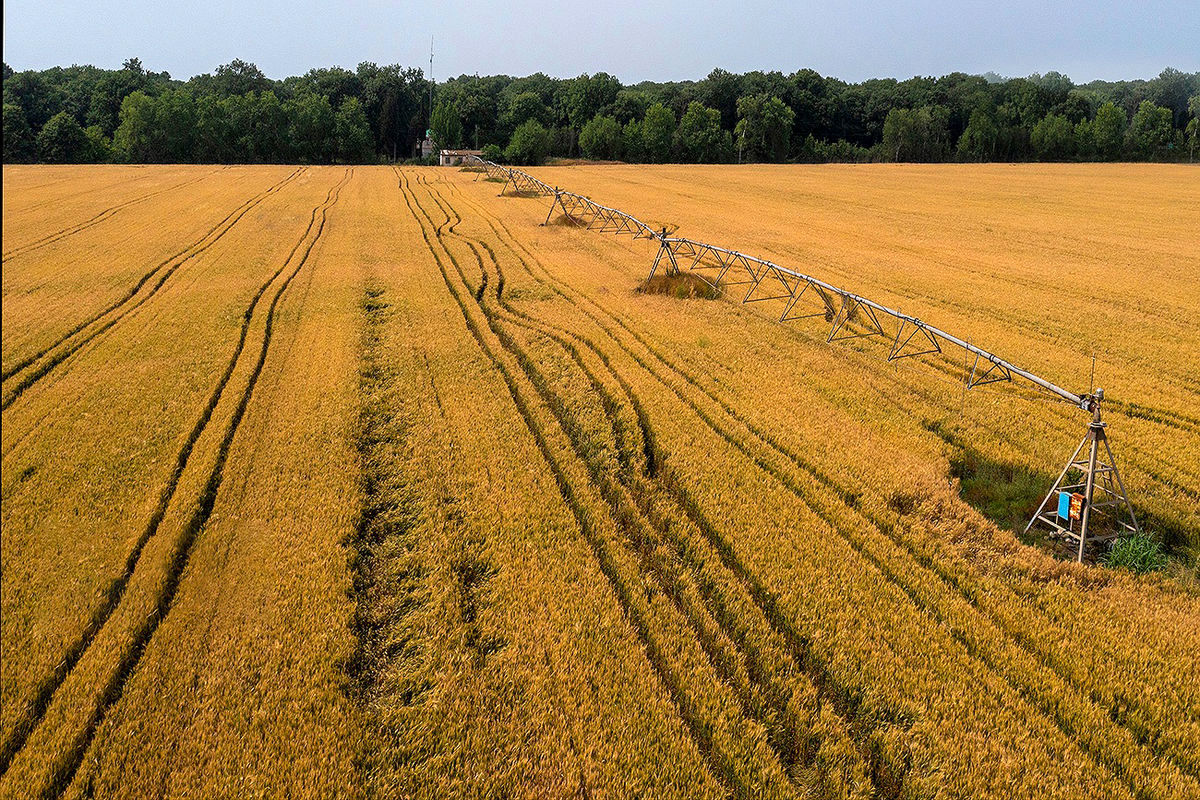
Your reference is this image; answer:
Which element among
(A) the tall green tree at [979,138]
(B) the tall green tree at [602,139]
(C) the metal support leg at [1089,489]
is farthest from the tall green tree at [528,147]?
(C) the metal support leg at [1089,489]

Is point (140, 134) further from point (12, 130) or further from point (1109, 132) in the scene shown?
point (1109, 132)

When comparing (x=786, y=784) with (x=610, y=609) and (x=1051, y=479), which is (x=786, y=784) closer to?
(x=610, y=609)

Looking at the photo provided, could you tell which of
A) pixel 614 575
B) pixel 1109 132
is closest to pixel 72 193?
pixel 614 575

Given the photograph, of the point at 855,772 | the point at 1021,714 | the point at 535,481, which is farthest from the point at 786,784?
the point at 535,481

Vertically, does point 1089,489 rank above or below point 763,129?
below

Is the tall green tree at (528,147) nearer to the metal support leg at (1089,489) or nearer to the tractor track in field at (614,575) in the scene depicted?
the tractor track in field at (614,575)
